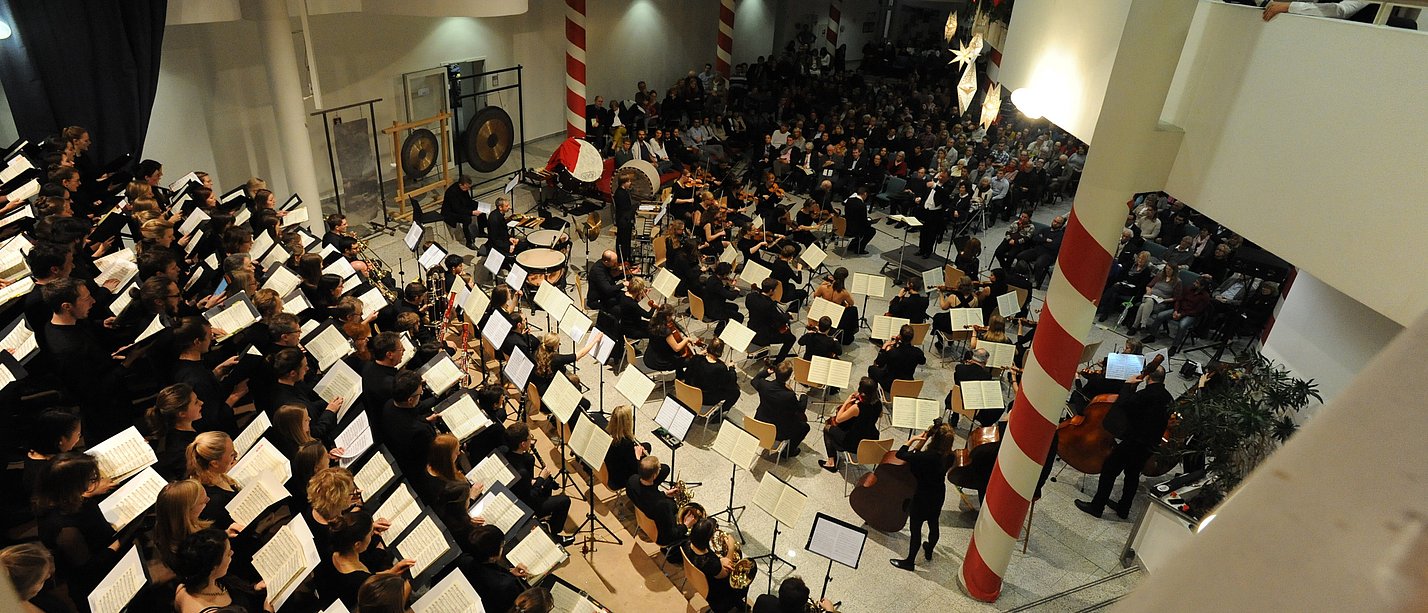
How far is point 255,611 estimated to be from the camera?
4551 millimetres

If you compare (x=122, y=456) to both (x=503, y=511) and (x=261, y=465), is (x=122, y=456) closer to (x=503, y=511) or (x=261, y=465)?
(x=261, y=465)

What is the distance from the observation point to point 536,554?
Answer: 207 inches

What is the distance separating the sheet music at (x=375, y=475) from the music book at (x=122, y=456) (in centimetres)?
116

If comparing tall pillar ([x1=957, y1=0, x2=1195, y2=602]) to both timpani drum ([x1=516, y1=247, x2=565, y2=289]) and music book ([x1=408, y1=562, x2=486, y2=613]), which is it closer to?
music book ([x1=408, y1=562, x2=486, y2=613])

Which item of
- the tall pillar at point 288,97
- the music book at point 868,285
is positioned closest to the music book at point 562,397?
the music book at point 868,285

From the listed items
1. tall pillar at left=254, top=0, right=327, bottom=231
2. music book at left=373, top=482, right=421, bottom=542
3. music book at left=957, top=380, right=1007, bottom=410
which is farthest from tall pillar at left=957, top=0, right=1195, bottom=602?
tall pillar at left=254, top=0, right=327, bottom=231

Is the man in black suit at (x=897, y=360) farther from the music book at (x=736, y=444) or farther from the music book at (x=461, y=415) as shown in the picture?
the music book at (x=461, y=415)

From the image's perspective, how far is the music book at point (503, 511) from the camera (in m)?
5.41

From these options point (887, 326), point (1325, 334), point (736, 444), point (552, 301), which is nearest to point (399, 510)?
point (736, 444)

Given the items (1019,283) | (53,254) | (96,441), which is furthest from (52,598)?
(1019,283)

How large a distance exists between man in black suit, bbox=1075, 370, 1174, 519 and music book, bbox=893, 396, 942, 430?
5.57ft

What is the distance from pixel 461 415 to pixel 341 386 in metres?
0.92

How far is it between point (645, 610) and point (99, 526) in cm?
359

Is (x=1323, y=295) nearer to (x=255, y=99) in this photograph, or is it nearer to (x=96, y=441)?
(x=96, y=441)
